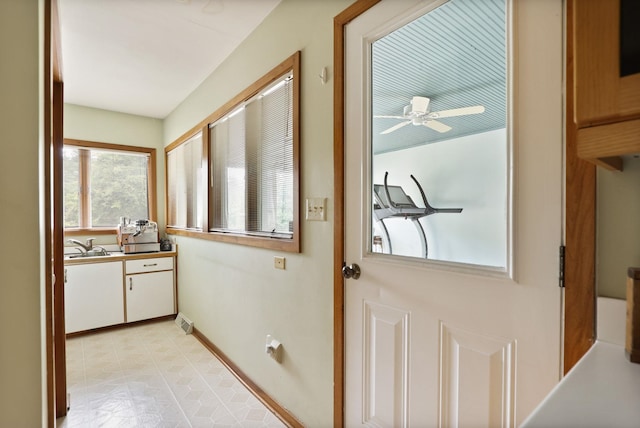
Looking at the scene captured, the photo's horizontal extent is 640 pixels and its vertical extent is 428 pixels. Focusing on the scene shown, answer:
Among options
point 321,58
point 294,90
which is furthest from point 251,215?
point 321,58

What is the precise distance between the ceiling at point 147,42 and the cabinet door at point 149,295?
202cm

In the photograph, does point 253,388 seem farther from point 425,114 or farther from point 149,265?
point 149,265

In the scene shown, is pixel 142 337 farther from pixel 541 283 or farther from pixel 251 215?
pixel 541 283

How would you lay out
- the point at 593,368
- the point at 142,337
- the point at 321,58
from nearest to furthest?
1. the point at 593,368
2. the point at 321,58
3. the point at 142,337

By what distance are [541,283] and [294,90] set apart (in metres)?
1.45

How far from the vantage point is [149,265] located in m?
3.57

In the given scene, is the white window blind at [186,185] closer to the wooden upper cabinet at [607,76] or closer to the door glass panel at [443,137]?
the door glass panel at [443,137]

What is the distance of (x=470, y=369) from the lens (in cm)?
100

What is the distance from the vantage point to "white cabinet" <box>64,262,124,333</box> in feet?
10.2

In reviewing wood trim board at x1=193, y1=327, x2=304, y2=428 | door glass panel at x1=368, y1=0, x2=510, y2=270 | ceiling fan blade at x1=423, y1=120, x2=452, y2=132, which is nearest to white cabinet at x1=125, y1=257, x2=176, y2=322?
wood trim board at x1=193, y1=327, x2=304, y2=428

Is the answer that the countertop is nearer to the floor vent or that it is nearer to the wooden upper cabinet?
the floor vent

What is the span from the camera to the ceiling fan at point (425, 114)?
1.07 m

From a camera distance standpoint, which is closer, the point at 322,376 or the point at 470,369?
the point at 470,369

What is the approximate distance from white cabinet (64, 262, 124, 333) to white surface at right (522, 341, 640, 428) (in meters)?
3.85
